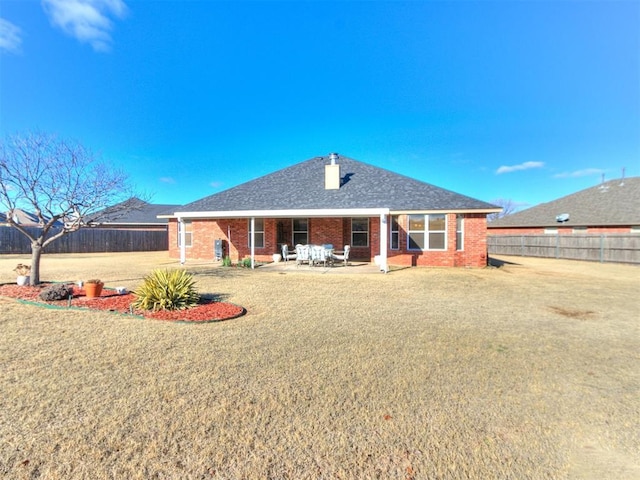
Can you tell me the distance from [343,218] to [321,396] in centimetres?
1342

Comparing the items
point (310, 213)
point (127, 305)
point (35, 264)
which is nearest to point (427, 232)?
point (310, 213)

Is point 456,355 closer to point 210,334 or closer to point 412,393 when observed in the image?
point 412,393

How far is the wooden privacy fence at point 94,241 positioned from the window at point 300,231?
15.9m

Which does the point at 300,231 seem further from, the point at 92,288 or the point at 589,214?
the point at 589,214

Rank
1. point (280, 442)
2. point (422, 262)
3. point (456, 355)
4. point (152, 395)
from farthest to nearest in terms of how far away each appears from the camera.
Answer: point (422, 262)
point (456, 355)
point (152, 395)
point (280, 442)

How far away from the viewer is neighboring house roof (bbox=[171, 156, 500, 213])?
1508 centimetres

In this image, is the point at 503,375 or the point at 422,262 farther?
the point at 422,262

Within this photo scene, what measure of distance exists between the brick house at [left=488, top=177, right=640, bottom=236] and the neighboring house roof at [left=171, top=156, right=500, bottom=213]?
1312 centimetres

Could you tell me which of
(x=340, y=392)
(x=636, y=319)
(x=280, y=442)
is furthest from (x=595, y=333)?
(x=280, y=442)

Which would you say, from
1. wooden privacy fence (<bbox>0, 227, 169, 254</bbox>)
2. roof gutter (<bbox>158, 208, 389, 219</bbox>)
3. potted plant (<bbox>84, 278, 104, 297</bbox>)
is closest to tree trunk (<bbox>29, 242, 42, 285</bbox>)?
potted plant (<bbox>84, 278, 104, 297</bbox>)

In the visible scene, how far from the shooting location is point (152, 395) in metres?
3.20

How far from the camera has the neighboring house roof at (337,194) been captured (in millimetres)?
15078

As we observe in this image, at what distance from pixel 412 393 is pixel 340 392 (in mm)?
745

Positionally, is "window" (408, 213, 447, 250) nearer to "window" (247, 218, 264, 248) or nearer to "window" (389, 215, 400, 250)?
"window" (389, 215, 400, 250)
